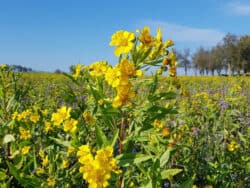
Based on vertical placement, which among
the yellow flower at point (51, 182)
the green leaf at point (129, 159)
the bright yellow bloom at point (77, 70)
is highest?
the bright yellow bloom at point (77, 70)

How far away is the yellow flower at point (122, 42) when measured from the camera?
1.25 metres

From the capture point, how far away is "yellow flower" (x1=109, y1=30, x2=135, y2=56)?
1245 mm

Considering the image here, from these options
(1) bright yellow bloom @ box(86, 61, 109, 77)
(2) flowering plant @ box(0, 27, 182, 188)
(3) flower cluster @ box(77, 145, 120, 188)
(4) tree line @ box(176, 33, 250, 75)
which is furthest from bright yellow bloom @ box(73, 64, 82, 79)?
(4) tree line @ box(176, 33, 250, 75)

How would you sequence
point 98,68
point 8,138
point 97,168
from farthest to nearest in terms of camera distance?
1. point 8,138
2. point 98,68
3. point 97,168

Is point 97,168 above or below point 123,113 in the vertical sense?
below

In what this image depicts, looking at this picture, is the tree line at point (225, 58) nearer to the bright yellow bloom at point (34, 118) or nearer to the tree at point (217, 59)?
the tree at point (217, 59)

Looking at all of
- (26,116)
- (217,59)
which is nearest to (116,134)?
(26,116)

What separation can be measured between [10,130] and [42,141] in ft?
0.69

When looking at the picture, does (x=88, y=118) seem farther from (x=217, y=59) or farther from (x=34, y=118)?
(x=217, y=59)

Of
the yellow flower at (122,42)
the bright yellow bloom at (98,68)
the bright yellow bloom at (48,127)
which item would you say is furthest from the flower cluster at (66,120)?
the bright yellow bloom at (48,127)

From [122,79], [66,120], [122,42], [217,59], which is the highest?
[217,59]

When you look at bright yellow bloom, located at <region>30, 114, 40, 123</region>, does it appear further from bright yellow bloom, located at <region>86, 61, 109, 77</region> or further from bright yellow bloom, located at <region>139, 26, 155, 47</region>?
bright yellow bloom, located at <region>139, 26, 155, 47</region>

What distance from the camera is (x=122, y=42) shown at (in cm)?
125

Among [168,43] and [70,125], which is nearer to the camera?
[168,43]
